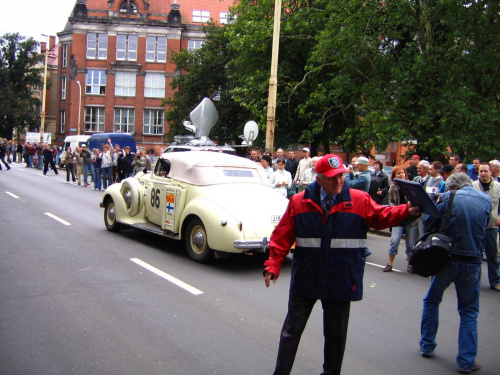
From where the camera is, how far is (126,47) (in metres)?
58.5

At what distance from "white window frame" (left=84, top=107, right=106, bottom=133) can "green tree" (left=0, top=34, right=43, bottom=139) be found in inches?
589

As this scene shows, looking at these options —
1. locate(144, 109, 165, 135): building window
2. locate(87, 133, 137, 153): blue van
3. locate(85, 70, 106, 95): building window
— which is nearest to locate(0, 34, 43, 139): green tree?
locate(85, 70, 106, 95): building window

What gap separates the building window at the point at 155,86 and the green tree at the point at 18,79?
20.2 metres

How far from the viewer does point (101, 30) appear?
58688mm

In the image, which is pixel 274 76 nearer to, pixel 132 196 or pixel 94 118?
pixel 132 196

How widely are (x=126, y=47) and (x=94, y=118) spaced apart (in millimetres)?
8910

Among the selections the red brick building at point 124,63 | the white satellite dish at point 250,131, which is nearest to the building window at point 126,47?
the red brick building at point 124,63

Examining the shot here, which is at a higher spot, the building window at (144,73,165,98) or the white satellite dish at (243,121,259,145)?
the building window at (144,73,165,98)

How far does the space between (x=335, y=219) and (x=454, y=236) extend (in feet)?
5.63

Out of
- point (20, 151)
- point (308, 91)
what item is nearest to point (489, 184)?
point (308, 91)

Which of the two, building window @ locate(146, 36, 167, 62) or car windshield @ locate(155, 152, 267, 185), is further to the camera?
building window @ locate(146, 36, 167, 62)

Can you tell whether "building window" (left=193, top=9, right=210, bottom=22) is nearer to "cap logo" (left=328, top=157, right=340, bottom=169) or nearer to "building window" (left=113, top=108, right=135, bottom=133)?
"building window" (left=113, top=108, right=135, bottom=133)

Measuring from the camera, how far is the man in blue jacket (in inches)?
183

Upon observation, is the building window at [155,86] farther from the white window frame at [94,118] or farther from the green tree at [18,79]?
the green tree at [18,79]
